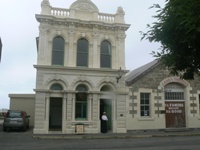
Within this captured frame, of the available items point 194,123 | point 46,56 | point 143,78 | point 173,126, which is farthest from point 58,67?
point 194,123

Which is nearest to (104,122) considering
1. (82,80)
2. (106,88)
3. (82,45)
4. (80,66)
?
(106,88)

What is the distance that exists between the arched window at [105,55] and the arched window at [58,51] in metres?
3.22

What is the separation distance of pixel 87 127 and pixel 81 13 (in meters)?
9.10

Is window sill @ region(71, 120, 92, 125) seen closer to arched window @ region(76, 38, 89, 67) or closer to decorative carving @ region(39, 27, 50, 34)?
arched window @ region(76, 38, 89, 67)

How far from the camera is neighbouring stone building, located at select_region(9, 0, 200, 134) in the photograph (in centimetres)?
2144

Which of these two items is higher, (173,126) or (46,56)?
(46,56)

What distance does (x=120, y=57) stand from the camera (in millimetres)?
23125

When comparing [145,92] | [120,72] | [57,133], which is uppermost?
[120,72]

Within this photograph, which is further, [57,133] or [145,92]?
[145,92]

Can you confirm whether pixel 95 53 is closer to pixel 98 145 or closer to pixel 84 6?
pixel 84 6

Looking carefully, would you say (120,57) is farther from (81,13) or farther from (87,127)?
(87,127)

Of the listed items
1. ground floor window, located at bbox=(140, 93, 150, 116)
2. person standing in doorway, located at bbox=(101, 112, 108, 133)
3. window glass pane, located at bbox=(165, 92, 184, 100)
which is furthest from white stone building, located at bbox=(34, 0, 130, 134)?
window glass pane, located at bbox=(165, 92, 184, 100)

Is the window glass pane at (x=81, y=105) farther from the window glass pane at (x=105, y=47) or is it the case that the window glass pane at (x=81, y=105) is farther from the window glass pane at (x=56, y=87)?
the window glass pane at (x=105, y=47)

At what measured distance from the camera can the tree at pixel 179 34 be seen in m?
5.89
